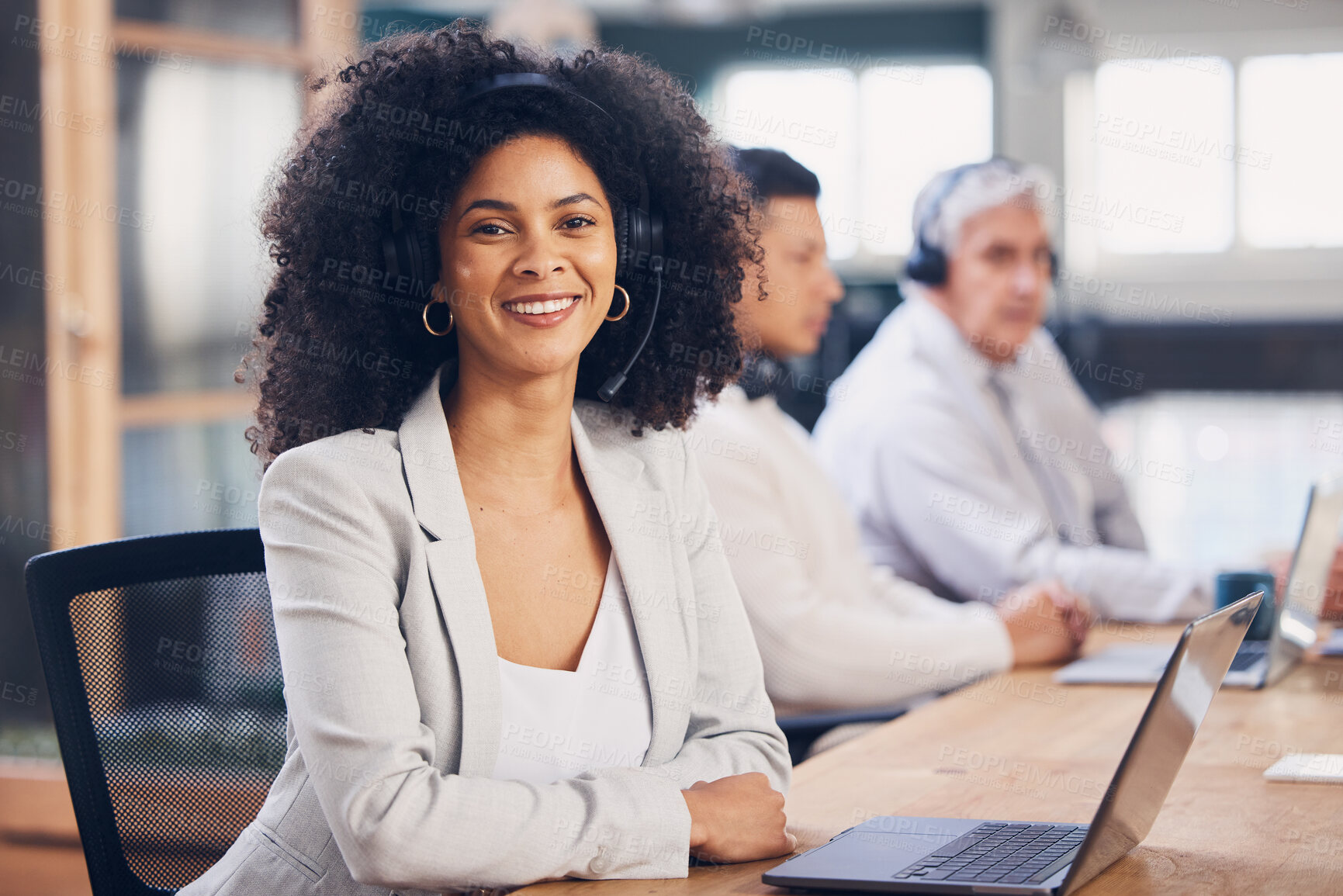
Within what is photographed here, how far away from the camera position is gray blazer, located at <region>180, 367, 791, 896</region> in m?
1.07

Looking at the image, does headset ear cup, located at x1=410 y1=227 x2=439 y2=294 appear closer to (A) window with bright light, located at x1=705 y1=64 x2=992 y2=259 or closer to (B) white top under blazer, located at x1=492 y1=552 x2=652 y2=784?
(B) white top under blazer, located at x1=492 y1=552 x2=652 y2=784

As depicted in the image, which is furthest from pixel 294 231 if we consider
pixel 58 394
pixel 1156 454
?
pixel 1156 454

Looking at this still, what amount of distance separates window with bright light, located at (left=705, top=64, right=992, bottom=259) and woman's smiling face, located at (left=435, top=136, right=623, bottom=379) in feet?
21.4

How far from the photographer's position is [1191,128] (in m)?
7.25

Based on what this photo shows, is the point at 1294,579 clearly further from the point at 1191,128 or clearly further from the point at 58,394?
the point at 1191,128

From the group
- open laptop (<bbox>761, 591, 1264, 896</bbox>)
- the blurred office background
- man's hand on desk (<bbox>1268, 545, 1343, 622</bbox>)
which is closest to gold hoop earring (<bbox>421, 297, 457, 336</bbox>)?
open laptop (<bbox>761, 591, 1264, 896</bbox>)

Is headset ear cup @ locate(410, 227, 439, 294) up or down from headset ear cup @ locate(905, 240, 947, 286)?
down

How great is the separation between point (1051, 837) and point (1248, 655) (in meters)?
1.02

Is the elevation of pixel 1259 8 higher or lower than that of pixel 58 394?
higher

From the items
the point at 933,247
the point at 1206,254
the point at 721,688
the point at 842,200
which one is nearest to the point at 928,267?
the point at 933,247

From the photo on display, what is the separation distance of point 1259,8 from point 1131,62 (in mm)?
674

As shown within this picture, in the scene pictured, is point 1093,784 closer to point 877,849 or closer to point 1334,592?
point 877,849

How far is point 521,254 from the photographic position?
1297 mm

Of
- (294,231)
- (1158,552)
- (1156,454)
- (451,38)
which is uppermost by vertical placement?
(451,38)
